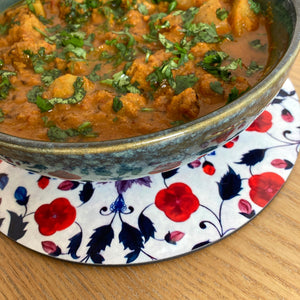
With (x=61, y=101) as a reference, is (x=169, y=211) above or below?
below

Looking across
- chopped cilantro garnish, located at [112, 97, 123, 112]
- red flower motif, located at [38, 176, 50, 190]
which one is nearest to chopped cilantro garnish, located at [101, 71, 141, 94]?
chopped cilantro garnish, located at [112, 97, 123, 112]

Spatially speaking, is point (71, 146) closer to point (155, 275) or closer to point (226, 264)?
point (155, 275)

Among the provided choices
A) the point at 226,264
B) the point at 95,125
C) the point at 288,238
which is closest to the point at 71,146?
the point at 95,125

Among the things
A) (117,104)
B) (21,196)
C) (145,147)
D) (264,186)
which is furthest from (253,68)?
(21,196)

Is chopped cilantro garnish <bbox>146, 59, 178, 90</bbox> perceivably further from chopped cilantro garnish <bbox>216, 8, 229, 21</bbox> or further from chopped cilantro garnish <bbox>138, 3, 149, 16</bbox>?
chopped cilantro garnish <bbox>138, 3, 149, 16</bbox>

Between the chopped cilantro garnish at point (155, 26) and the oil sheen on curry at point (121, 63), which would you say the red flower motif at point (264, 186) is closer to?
the oil sheen on curry at point (121, 63)

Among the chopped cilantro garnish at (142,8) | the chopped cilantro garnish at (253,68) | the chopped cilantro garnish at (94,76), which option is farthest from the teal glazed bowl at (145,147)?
the chopped cilantro garnish at (142,8)
